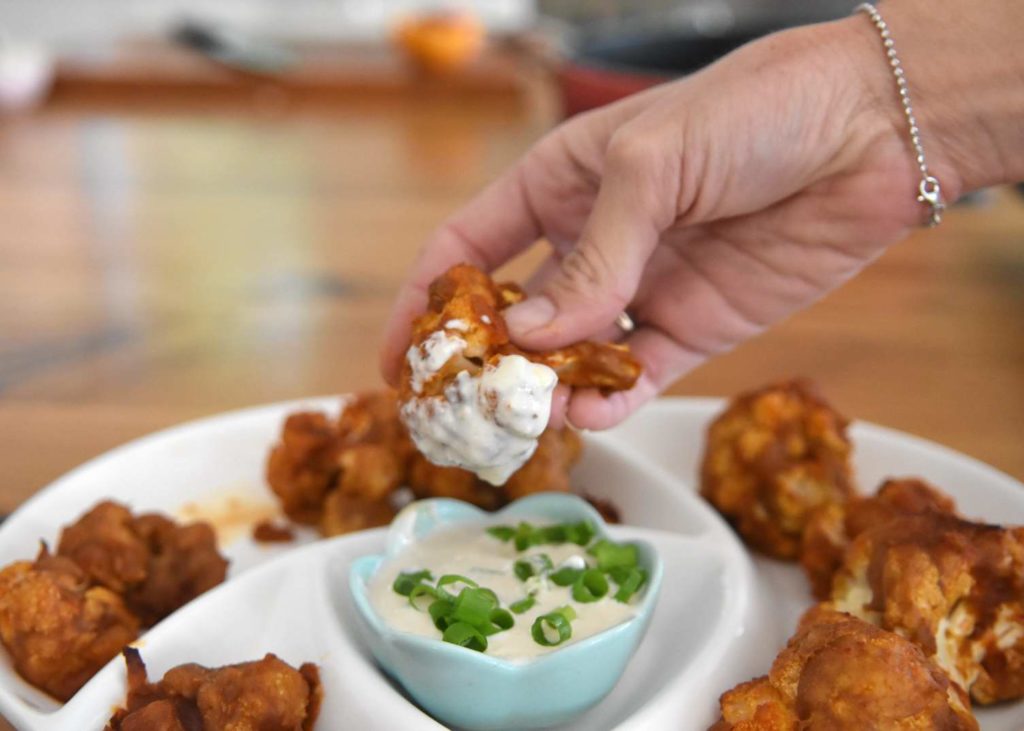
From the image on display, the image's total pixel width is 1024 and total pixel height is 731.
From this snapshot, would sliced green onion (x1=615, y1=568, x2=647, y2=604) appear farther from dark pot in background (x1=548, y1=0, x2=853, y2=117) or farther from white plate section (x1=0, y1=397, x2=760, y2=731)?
dark pot in background (x1=548, y1=0, x2=853, y2=117)

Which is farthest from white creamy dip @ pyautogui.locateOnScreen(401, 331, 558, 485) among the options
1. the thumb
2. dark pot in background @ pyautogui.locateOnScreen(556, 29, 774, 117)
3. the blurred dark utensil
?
the blurred dark utensil

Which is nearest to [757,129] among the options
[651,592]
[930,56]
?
[930,56]

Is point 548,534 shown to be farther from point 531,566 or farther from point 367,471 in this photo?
point 367,471

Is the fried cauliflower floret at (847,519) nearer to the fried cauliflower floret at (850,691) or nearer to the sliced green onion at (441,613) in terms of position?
the fried cauliflower floret at (850,691)

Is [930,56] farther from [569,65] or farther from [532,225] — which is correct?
[569,65]

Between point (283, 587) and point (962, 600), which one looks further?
point (283, 587)

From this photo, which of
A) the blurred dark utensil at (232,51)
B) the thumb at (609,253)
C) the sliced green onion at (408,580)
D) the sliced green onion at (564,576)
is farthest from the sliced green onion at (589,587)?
the blurred dark utensil at (232,51)

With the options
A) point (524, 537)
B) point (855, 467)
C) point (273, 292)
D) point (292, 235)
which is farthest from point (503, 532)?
point (292, 235)
